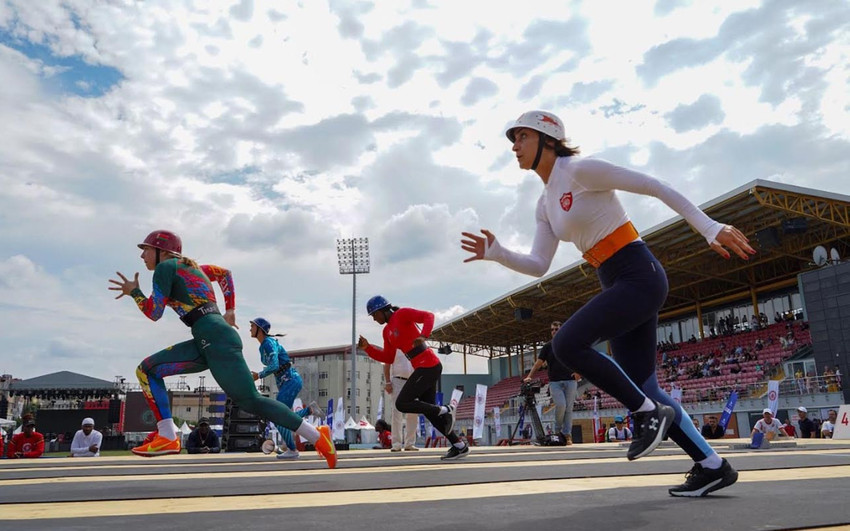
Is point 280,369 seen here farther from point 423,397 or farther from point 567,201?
point 567,201

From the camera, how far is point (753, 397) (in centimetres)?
2227

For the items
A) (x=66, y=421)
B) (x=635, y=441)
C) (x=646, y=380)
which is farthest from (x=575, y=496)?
(x=66, y=421)

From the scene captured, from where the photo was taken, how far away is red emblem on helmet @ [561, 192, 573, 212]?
299 cm

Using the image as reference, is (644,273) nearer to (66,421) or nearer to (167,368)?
(167,368)

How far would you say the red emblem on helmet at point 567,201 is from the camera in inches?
118

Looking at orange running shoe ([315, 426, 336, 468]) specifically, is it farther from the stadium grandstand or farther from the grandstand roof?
the grandstand roof

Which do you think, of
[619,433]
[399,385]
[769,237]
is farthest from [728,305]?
[399,385]

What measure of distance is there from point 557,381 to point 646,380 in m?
6.19

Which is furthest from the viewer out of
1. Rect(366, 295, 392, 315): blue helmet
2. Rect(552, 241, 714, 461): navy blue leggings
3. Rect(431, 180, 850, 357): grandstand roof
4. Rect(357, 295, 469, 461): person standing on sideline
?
Rect(431, 180, 850, 357): grandstand roof

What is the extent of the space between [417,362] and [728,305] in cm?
3666

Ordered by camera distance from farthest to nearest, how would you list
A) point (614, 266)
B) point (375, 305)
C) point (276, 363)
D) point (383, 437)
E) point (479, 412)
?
point (479, 412)
point (383, 437)
point (276, 363)
point (375, 305)
point (614, 266)

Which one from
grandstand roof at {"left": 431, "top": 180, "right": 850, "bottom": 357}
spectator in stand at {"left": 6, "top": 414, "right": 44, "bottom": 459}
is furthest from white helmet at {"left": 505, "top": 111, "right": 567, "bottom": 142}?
grandstand roof at {"left": 431, "top": 180, "right": 850, "bottom": 357}

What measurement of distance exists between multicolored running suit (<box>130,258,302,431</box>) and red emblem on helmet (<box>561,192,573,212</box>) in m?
2.46

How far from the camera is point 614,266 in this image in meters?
2.86
